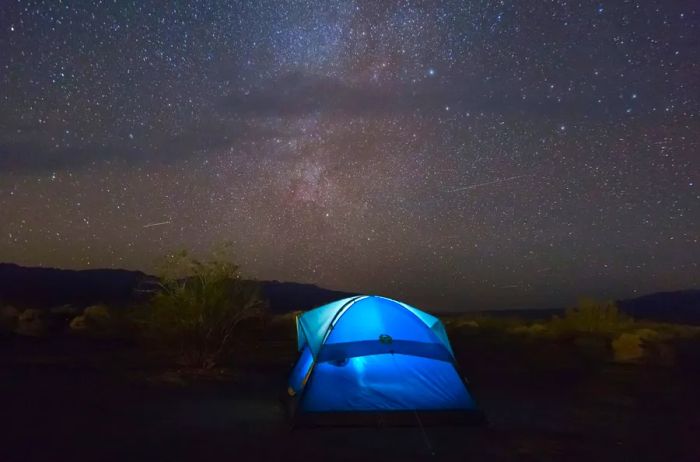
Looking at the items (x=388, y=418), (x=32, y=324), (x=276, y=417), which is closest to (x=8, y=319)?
(x=32, y=324)

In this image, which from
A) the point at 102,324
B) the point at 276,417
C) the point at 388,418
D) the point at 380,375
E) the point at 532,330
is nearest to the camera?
the point at 388,418

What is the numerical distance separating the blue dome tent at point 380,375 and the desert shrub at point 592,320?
28.1 m

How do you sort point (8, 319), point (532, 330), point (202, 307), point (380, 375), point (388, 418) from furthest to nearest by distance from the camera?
point (532, 330) < point (8, 319) < point (202, 307) < point (380, 375) < point (388, 418)

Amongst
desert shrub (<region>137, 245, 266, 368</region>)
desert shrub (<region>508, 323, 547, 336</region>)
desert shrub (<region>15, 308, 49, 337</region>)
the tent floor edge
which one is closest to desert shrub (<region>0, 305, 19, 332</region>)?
desert shrub (<region>15, 308, 49, 337</region>)

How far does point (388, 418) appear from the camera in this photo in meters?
11.7

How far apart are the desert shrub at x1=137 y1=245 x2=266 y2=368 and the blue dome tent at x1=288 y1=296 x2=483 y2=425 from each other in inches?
277

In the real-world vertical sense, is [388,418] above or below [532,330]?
above

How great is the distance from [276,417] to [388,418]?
2116 mm

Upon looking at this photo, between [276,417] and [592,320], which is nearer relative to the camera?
[276,417]

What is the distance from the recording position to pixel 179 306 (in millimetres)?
18781

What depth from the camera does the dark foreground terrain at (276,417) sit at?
9906 millimetres

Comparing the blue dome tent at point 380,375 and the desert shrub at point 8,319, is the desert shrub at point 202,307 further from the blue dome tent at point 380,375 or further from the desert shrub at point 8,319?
the desert shrub at point 8,319

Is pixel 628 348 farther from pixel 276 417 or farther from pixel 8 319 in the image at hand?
pixel 8 319

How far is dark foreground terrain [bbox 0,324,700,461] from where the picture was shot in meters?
9.91
